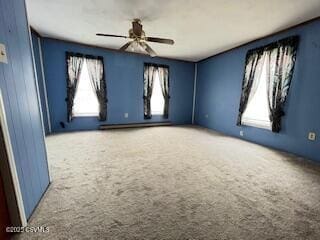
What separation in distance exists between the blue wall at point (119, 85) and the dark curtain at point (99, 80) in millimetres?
162

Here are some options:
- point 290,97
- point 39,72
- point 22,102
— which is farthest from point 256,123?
point 39,72

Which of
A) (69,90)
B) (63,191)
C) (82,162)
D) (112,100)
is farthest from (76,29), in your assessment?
(63,191)

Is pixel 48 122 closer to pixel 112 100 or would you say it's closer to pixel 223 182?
pixel 112 100

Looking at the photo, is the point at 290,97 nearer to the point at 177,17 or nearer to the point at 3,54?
the point at 177,17

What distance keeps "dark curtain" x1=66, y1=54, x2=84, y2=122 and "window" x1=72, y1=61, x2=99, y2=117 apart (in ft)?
0.33

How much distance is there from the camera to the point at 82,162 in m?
2.51

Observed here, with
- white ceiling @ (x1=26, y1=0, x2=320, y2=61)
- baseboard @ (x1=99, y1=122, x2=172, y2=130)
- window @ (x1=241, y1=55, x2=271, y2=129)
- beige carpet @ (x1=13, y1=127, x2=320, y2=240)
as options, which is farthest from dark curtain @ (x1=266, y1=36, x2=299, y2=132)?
baseboard @ (x1=99, y1=122, x2=172, y2=130)

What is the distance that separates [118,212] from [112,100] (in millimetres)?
3814

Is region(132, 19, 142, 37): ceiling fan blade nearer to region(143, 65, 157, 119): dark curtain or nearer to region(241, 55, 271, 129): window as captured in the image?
region(143, 65, 157, 119): dark curtain

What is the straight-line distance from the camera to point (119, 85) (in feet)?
16.0

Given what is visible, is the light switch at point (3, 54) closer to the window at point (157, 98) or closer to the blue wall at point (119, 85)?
the blue wall at point (119, 85)

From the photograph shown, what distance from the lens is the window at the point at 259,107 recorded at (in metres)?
3.49

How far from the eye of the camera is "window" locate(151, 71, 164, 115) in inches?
213

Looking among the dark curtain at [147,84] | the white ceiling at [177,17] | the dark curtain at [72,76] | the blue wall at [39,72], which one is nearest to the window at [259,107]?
the white ceiling at [177,17]
